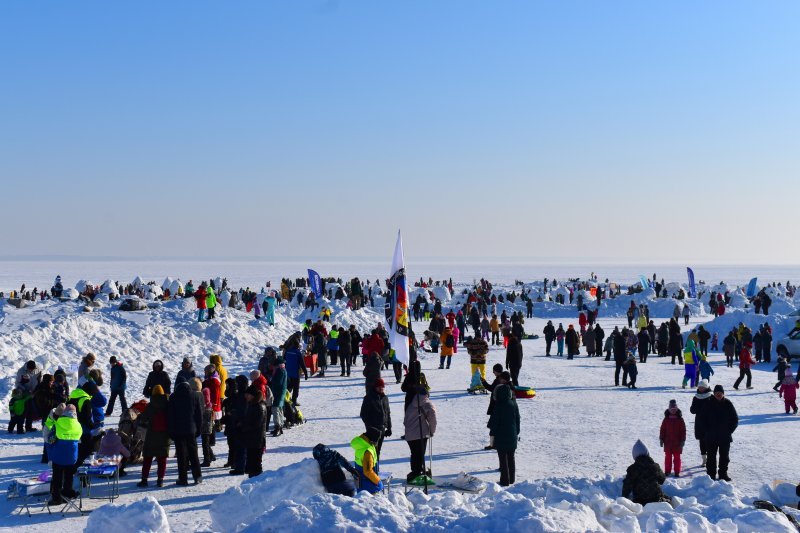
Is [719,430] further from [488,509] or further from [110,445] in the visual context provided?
[110,445]

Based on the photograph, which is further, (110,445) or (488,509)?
(110,445)

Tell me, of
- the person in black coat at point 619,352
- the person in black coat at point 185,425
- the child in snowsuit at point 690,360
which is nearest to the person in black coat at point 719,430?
the person in black coat at point 185,425

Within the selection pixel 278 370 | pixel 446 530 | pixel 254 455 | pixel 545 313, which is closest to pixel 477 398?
pixel 278 370

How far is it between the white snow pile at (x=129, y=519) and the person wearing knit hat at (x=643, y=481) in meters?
5.13

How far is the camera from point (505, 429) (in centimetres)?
964

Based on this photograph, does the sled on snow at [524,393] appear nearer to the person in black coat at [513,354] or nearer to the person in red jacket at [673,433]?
the person in black coat at [513,354]

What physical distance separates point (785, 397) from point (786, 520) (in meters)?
8.94

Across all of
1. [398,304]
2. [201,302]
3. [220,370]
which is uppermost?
[398,304]

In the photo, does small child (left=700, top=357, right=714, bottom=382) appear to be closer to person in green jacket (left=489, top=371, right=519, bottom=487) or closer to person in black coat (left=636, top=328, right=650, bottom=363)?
person in black coat (left=636, top=328, right=650, bottom=363)

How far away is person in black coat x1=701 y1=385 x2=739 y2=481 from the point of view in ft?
33.3

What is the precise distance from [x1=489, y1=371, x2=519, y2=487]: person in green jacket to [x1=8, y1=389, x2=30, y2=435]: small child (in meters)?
8.57

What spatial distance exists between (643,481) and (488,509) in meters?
2.23

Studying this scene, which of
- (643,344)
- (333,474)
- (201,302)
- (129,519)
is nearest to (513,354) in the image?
(643,344)

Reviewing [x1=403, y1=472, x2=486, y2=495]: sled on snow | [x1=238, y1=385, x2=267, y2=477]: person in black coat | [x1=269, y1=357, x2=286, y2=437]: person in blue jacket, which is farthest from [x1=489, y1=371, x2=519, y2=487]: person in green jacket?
[x1=269, y1=357, x2=286, y2=437]: person in blue jacket
